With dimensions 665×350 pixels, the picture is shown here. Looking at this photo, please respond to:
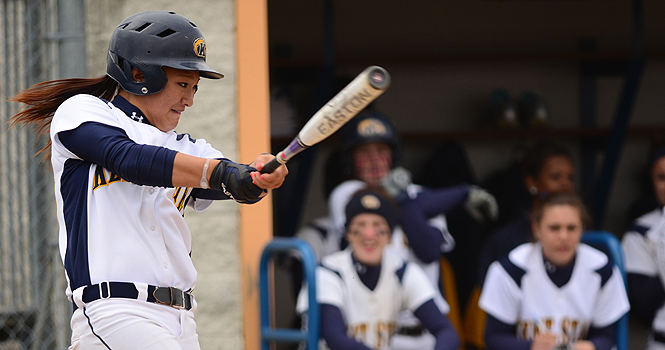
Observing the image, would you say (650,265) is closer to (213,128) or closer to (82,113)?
(213,128)

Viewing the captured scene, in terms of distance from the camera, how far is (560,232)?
3527mm

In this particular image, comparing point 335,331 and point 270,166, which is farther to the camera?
point 335,331

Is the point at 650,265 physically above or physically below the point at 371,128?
Result: below

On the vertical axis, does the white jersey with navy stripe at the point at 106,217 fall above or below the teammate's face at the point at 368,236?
above

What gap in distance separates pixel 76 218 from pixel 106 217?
0.08 metres

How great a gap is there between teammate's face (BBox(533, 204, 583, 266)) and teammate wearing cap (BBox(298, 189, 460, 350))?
59 centimetres

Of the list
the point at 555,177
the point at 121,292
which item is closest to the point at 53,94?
the point at 121,292

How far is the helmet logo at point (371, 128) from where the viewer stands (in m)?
4.00

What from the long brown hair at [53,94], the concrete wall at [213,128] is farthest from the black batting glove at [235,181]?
the concrete wall at [213,128]

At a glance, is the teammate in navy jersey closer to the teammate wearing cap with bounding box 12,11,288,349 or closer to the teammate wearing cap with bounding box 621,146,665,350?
the teammate wearing cap with bounding box 621,146,665,350

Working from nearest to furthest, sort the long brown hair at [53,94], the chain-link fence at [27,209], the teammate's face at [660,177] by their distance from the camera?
the long brown hair at [53,94]
the chain-link fence at [27,209]
the teammate's face at [660,177]

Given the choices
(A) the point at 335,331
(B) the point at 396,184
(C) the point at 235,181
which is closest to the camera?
(C) the point at 235,181

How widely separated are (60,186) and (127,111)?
0.26 m

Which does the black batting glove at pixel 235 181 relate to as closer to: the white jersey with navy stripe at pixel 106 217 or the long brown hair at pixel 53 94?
the white jersey with navy stripe at pixel 106 217
